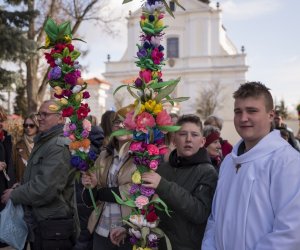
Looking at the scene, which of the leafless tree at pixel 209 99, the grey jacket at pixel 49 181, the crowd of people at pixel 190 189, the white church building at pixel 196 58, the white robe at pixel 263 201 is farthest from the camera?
the white church building at pixel 196 58

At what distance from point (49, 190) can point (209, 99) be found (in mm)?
41155

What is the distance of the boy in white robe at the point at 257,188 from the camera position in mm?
2590

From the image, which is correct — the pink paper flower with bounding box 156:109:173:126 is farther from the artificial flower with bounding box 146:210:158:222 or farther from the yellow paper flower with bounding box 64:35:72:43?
the yellow paper flower with bounding box 64:35:72:43

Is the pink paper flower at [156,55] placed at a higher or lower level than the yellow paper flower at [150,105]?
higher

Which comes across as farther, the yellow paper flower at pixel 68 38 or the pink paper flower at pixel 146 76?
the yellow paper flower at pixel 68 38

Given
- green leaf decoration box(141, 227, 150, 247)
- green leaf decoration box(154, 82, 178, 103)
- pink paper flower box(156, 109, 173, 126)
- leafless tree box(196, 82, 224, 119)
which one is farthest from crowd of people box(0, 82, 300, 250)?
leafless tree box(196, 82, 224, 119)

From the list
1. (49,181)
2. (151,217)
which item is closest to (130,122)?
(151,217)

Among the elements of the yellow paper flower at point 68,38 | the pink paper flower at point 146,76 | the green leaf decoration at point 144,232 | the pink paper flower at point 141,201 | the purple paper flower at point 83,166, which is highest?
the yellow paper flower at point 68,38

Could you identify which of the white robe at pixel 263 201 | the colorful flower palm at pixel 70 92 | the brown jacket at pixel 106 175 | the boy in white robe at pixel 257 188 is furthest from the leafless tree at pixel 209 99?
the white robe at pixel 263 201

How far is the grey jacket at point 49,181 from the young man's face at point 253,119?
1.86m

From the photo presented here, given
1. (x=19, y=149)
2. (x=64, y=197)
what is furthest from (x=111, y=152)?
(x=19, y=149)

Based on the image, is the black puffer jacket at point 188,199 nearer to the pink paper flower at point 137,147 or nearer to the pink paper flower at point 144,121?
the pink paper flower at point 137,147

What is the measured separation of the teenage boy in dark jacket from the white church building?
43.0 metres

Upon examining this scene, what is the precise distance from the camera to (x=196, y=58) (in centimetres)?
4688
